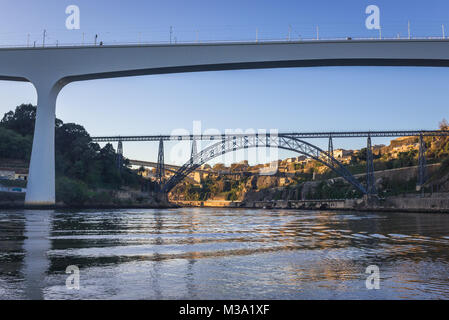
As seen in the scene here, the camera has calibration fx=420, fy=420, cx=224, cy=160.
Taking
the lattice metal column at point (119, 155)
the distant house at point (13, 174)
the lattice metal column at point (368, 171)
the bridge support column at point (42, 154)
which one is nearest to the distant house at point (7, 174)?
the distant house at point (13, 174)

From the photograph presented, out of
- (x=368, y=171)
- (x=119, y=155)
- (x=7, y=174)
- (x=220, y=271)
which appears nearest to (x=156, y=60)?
(x=220, y=271)

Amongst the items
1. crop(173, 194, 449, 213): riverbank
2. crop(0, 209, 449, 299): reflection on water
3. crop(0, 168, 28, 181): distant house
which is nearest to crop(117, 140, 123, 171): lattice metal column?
crop(0, 168, 28, 181): distant house

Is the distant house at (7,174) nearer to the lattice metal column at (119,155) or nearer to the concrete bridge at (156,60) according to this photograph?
the concrete bridge at (156,60)

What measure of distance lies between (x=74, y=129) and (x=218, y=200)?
85.8 metres

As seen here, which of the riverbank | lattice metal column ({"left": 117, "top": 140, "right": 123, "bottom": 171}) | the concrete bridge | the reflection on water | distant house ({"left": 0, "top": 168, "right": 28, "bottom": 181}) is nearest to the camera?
the reflection on water

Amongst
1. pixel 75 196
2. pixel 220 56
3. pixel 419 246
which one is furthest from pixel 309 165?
pixel 419 246

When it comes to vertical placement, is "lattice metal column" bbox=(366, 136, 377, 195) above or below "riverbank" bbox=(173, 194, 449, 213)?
above

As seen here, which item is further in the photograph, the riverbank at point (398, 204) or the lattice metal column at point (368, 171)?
the lattice metal column at point (368, 171)

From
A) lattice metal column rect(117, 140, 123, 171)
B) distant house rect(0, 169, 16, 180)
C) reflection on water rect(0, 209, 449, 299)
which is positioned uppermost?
lattice metal column rect(117, 140, 123, 171)

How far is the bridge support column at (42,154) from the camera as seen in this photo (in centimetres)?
2767

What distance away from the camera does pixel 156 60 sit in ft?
83.4

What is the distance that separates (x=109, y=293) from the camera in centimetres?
448

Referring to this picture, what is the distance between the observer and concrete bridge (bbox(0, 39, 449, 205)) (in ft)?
80.1

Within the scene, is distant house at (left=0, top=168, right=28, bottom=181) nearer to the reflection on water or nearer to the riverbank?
the reflection on water
